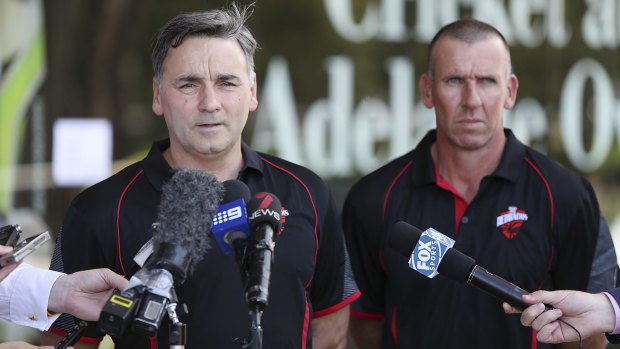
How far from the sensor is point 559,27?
260 inches

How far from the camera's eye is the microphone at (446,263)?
8.37ft

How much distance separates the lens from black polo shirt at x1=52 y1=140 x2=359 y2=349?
2826 millimetres

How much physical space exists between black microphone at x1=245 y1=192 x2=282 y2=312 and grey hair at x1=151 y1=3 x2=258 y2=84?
0.85 meters

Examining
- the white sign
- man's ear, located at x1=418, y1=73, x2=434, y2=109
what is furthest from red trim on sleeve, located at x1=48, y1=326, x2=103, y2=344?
the white sign

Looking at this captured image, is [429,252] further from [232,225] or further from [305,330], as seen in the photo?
[232,225]

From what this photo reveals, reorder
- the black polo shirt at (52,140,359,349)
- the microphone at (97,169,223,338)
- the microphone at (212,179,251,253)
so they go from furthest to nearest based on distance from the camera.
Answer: the black polo shirt at (52,140,359,349) → the microphone at (212,179,251,253) → the microphone at (97,169,223,338)

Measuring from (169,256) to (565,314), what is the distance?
122cm

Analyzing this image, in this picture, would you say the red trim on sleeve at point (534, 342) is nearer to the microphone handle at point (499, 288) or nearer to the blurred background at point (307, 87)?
the microphone handle at point (499, 288)

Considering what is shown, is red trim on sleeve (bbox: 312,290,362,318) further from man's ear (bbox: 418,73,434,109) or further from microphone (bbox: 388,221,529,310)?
man's ear (bbox: 418,73,434,109)

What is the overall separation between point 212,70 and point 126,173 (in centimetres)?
44

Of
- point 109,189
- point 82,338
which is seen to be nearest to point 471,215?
point 109,189

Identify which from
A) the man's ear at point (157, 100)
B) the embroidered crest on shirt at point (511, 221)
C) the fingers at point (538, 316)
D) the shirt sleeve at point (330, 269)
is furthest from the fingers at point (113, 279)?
the embroidered crest on shirt at point (511, 221)

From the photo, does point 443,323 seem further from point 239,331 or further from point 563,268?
point 239,331

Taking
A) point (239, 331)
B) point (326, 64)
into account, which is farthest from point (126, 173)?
point (326, 64)
